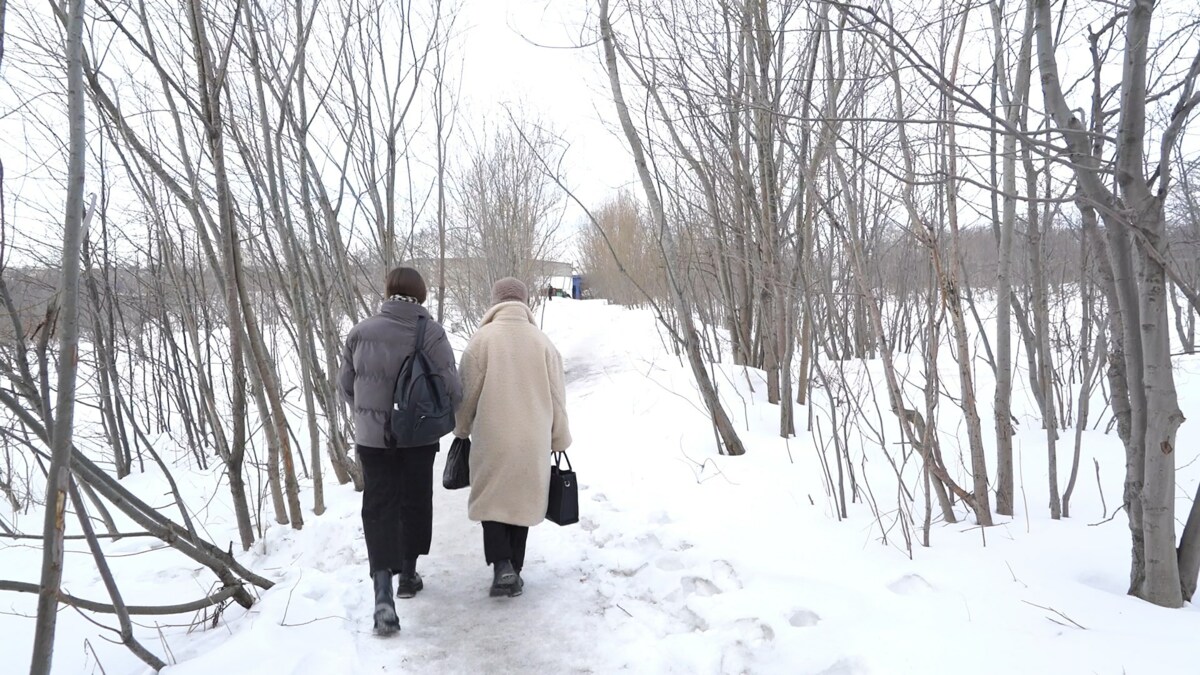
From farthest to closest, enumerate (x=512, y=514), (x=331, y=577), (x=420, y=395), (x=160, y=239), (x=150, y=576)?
(x=160, y=239) < (x=150, y=576) < (x=331, y=577) < (x=512, y=514) < (x=420, y=395)

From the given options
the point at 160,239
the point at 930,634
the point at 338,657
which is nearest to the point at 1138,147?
the point at 930,634

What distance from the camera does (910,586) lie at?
2695 millimetres

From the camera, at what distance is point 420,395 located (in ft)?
9.64

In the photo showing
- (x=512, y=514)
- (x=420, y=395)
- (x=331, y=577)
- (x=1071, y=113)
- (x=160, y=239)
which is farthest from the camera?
(x=160, y=239)

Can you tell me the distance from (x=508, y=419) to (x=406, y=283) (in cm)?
82

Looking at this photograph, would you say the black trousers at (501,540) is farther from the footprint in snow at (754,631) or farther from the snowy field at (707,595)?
the footprint in snow at (754,631)

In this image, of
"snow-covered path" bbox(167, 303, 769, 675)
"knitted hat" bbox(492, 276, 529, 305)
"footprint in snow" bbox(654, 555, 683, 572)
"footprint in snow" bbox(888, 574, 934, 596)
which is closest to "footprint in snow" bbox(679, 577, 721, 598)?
"snow-covered path" bbox(167, 303, 769, 675)

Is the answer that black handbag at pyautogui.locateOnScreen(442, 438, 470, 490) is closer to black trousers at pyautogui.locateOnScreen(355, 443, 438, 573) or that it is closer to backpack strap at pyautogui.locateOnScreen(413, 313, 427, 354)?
black trousers at pyautogui.locateOnScreen(355, 443, 438, 573)

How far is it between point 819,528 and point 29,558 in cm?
599

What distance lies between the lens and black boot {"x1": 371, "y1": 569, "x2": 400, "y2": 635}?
9.29 ft

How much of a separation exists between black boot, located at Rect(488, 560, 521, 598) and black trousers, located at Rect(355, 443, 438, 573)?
1.20ft

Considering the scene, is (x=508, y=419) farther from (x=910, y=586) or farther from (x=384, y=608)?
Answer: (x=910, y=586)

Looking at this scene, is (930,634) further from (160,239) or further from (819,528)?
(160,239)

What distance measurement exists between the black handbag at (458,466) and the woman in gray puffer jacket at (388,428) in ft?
0.41
